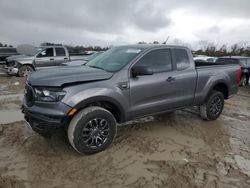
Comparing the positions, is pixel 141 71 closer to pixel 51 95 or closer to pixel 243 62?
pixel 51 95

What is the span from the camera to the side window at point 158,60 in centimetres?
444

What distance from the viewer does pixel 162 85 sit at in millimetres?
4555

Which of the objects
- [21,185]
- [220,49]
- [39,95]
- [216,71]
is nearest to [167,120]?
[216,71]

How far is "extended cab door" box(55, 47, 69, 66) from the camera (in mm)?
13312

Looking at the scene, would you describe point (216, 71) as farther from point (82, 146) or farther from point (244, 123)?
point (82, 146)

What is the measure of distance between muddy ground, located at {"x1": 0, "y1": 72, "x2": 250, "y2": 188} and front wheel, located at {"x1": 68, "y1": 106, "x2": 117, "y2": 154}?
17 cm

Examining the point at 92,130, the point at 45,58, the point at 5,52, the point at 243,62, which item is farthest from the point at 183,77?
the point at 5,52

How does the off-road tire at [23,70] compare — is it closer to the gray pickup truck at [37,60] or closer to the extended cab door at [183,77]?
→ the gray pickup truck at [37,60]

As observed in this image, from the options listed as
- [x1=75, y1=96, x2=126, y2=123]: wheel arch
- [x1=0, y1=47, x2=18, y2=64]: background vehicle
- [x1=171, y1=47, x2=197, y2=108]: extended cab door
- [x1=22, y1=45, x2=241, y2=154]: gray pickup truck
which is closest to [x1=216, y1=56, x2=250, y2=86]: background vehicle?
[x1=22, y1=45, x2=241, y2=154]: gray pickup truck

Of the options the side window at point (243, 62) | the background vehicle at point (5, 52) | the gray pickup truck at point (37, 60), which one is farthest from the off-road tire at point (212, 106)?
the background vehicle at point (5, 52)

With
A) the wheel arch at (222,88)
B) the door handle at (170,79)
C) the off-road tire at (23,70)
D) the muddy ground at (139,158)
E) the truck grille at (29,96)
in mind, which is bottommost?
the muddy ground at (139,158)

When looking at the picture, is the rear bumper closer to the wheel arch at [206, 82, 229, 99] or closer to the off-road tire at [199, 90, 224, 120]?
the off-road tire at [199, 90, 224, 120]

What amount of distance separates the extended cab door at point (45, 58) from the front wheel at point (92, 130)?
33.3 feet

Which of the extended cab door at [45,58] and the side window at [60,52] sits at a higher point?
the side window at [60,52]
